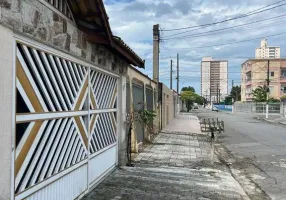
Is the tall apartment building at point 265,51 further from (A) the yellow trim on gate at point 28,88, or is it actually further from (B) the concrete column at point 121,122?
(A) the yellow trim on gate at point 28,88

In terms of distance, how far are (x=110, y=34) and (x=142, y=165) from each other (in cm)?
477

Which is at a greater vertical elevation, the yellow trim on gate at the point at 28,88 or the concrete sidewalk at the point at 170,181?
the yellow trim on gate at the point at 28,88

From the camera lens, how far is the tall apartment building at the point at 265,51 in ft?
265

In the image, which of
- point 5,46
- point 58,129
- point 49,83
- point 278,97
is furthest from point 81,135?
point 278,97

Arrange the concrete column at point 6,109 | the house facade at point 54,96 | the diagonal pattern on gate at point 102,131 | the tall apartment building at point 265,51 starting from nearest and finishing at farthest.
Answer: the concrete column at point 6,109 → the house facade at point 54,96 → the diagonal pattern on gate at point 102,131 → the tall apartment building at point 265,51

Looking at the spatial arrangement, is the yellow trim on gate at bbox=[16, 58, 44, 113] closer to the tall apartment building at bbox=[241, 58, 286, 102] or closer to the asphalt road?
the asphalt road

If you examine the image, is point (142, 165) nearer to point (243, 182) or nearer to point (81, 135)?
point (243, 182)

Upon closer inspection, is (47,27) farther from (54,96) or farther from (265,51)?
(265,51)

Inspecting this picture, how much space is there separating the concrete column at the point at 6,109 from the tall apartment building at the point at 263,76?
263 ft

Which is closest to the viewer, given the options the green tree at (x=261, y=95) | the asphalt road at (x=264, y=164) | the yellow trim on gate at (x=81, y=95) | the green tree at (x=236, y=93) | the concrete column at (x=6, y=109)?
the concrete column at (x=6, y=109)

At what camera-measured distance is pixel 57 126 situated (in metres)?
5.06

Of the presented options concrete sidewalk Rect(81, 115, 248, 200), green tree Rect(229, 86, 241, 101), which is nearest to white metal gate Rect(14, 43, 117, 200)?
concrete sidewalk Rect(81, 115, 248, 200)

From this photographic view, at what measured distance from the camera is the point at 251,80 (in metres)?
86.6

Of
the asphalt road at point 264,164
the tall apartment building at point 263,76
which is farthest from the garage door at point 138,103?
the tall apartment building at point 263,76
